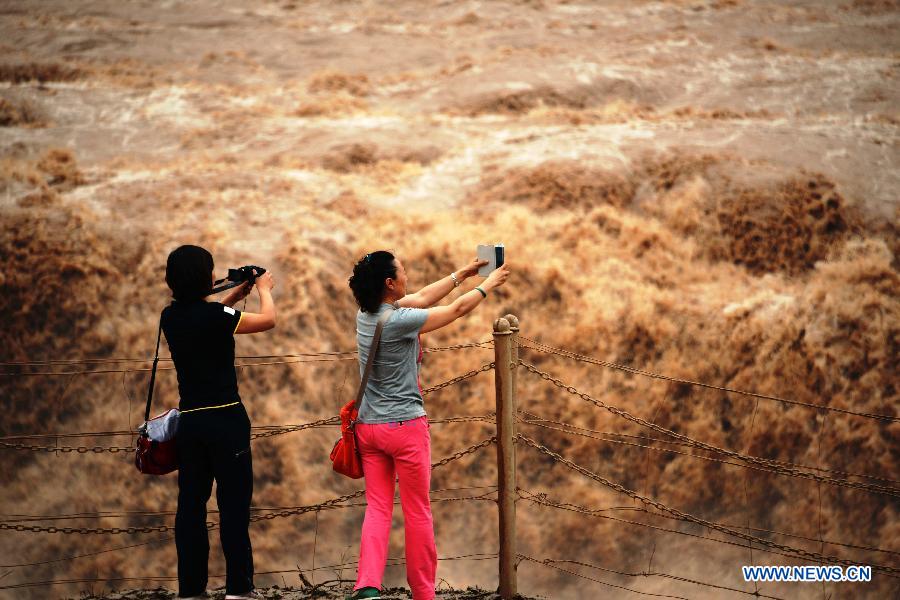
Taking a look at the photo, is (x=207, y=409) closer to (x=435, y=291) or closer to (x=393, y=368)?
(x=393, y=368)

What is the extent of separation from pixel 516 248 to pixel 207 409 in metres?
6.32

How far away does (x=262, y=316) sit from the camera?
4023mm

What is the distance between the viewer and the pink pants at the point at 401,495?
13.0ft

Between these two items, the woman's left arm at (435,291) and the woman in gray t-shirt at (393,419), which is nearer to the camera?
the woman in gray t-shirt at (393,419)

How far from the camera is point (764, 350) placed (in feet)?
29.0

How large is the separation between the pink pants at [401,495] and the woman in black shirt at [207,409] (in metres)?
0.55

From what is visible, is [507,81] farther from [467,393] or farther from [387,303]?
[387,303]

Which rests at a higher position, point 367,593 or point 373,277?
point 373,277

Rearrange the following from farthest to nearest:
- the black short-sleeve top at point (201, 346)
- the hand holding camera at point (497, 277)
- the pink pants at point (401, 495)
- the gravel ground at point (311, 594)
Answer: the gravel ground at point (311, 594)
the hand holding camera at point (497, 277)
the pink pants at point (401, 495)
the black short-sleeve top at point (201, 346)

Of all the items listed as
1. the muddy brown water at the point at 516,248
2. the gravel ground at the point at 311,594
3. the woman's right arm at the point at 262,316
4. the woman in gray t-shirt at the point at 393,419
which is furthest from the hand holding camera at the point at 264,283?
the muddy brown water at the point at 516,248

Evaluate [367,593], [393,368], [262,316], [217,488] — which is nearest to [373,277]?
[393,368]

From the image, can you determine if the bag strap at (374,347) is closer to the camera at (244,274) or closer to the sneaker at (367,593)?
the camera at (244,274)

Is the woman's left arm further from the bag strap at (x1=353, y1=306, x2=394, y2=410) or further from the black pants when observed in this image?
the black pants

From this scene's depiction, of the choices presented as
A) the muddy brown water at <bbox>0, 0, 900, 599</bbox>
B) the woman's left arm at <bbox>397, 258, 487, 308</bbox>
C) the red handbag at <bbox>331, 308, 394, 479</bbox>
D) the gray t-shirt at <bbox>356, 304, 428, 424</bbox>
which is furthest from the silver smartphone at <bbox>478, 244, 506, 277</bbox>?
the muddy brown water at <bbox>0, 0, 900, 599</bbox>
